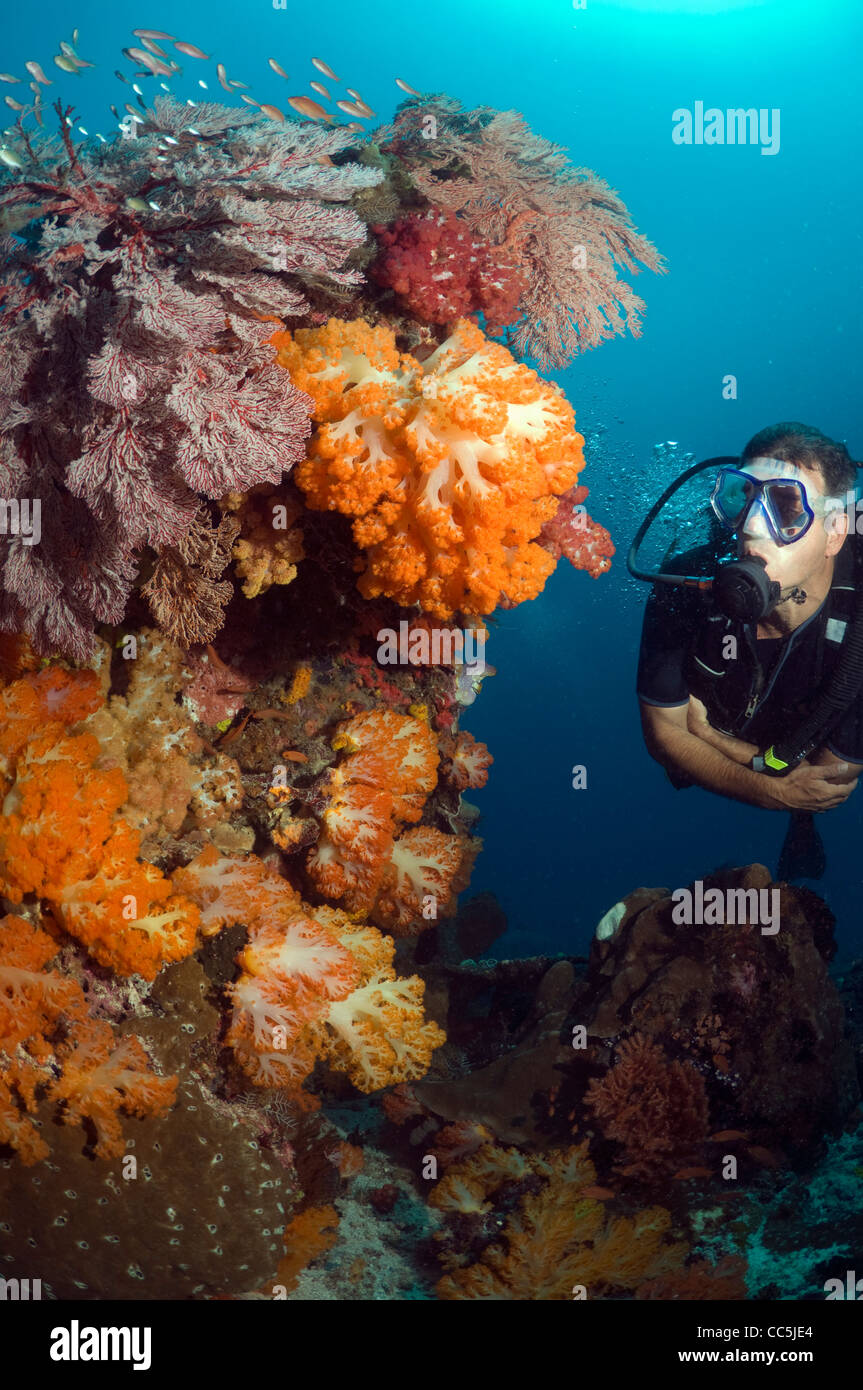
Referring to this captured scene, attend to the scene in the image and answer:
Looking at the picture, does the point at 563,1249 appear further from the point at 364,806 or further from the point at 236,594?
→ the point at 236,594

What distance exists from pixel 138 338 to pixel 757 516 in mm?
3803

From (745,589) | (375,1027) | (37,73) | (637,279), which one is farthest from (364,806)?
(637,279)

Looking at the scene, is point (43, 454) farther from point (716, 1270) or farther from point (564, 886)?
point (564, 886)

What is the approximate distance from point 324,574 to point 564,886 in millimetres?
58367

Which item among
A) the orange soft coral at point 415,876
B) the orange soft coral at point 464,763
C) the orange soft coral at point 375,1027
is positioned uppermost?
the orange soft coral at point 464,763

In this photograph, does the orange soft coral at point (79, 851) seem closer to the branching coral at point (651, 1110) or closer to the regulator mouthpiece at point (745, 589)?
the branching coral at point (651, 1110)

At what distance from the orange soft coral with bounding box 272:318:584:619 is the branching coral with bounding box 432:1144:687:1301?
338 cm

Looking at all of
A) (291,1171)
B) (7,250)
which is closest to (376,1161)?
(291,1171)

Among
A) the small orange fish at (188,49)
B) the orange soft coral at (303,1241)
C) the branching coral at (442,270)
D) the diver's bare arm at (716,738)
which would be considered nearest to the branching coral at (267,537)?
the branching coral at (442,270)

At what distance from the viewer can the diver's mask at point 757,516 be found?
14.5 feet

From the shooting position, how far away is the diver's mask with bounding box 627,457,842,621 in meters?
4.42

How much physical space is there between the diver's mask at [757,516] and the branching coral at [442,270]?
1.95 m

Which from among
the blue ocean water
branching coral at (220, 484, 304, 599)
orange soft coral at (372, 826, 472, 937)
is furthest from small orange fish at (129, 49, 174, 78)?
the blue ocean water

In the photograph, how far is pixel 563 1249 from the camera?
12.1ft
